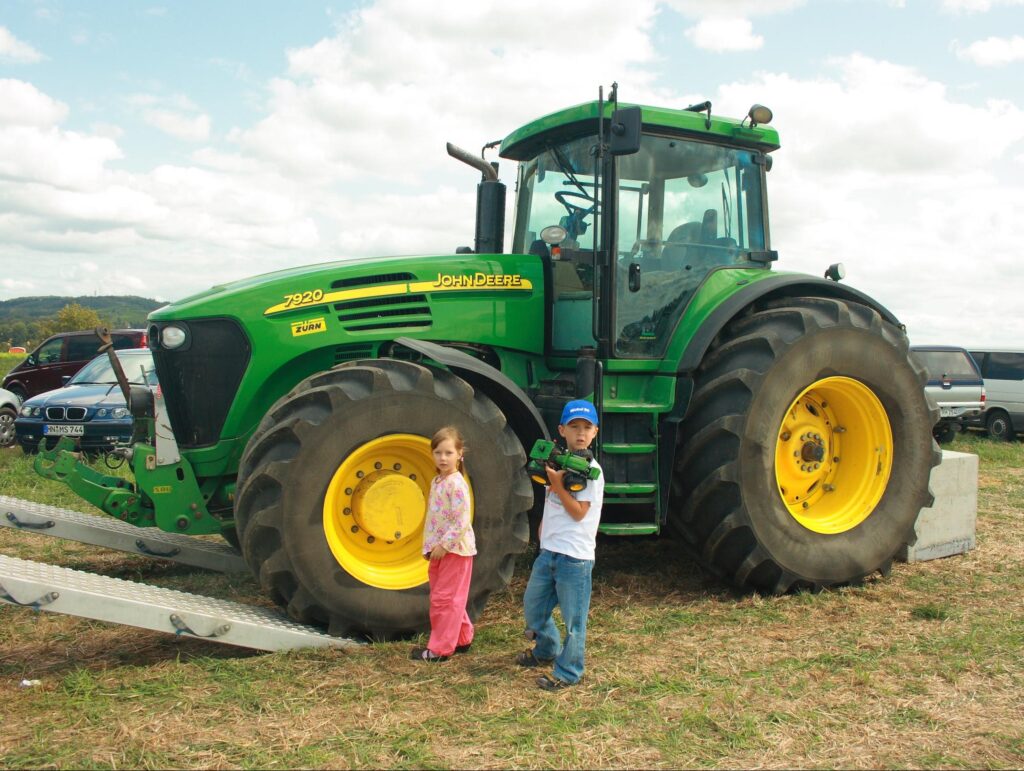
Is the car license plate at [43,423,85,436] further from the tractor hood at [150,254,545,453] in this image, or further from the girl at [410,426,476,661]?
the girl at [410,426,476,661]

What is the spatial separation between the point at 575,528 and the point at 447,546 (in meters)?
0.62

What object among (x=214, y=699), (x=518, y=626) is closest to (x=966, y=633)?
(x=518, y=626)

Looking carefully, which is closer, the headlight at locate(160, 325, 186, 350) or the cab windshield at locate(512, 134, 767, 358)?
the headlight at locate(160, 325, 186, 350)

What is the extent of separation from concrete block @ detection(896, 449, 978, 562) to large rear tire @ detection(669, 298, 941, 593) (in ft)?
1.83

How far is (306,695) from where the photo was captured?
3.71 m

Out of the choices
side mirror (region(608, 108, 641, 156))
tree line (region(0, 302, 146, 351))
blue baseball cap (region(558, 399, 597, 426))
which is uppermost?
tree line (region(0, 302, 146, 351))

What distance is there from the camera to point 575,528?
A: 396 cm

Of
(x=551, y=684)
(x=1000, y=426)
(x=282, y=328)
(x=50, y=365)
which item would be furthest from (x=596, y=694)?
(x=1000, y=426)

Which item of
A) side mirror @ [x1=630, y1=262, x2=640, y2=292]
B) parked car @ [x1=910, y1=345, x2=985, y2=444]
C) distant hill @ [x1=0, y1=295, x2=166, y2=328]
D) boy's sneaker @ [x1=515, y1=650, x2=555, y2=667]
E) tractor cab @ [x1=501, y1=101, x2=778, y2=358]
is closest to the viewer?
boy's sneaker @ [x1=515, y1=650, x2=555, y2=667]

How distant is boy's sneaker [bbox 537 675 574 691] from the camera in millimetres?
3836

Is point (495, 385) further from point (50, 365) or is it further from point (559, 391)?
point (50, 365)

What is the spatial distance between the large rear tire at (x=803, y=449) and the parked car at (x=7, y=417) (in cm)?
1228

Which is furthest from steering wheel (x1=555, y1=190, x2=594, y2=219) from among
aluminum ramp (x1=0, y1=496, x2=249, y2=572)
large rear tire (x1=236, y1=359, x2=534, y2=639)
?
aluminum ramp (x1=0, y1=496, x2=249, y2=572)

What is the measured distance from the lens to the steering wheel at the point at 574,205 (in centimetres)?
549
